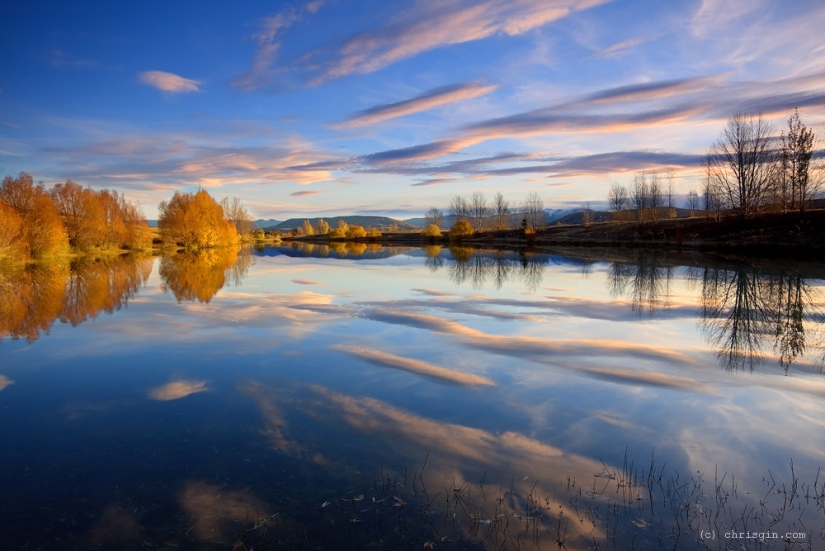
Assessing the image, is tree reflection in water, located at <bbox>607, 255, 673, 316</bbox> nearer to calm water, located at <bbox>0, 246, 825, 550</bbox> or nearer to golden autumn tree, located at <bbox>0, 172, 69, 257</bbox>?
calm water, located at <bbox>0, 246, 825, 550</bbox>

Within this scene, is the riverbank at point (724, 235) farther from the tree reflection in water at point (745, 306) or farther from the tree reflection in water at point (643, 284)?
the tree reflection in water at point (745, 306)

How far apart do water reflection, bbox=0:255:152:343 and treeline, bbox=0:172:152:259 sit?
424cm

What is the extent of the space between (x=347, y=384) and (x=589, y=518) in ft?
16.6

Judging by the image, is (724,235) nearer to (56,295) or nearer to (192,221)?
(56,295)

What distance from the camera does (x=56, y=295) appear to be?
20016 mm

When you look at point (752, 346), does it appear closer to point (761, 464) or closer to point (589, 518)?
point (761, 464)

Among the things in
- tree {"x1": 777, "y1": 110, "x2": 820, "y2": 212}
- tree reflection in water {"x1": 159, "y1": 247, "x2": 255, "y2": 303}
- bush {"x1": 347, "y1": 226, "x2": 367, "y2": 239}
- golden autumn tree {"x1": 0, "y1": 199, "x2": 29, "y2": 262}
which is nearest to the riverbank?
tree {"x1": 777, "y1": 110, "x2": 820, "y2": 212}

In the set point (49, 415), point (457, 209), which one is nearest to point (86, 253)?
point (49, 415)

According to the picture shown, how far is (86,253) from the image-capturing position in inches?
1869

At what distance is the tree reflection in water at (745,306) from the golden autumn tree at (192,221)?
2251 inches

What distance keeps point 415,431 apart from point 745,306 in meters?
14.8

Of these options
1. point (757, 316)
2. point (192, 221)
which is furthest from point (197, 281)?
point (192, 221)

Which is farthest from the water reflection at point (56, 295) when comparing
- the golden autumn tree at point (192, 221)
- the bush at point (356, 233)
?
the bush at point (356, 233)

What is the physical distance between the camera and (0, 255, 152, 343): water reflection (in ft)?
48.5
